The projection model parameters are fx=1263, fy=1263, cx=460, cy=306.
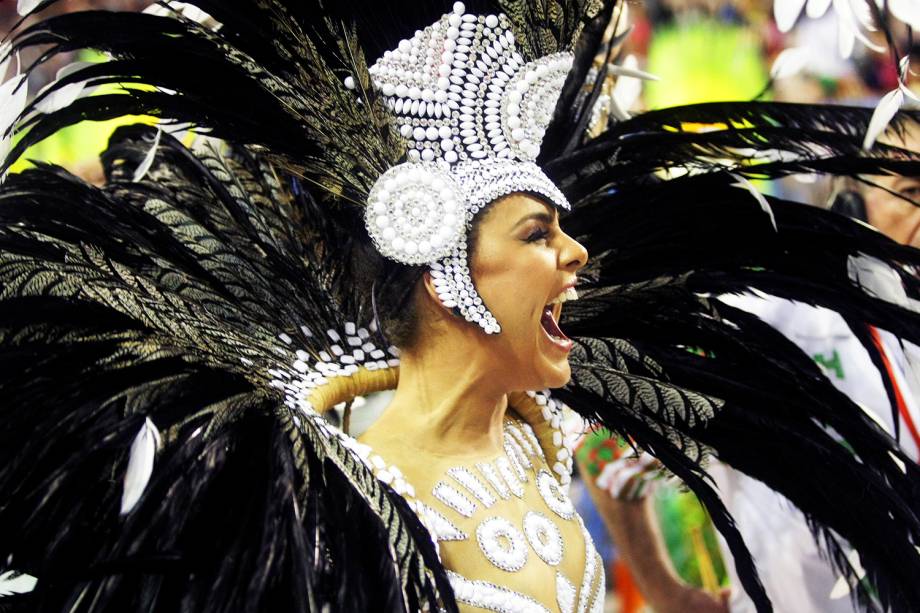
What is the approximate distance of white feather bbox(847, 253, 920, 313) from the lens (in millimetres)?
1793

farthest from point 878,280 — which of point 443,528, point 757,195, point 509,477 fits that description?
point 443,528

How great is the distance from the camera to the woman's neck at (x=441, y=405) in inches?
63.6

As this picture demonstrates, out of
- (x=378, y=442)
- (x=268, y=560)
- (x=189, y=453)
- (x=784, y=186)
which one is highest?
(x=784, y=186)

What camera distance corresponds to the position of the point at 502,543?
5.05 feet

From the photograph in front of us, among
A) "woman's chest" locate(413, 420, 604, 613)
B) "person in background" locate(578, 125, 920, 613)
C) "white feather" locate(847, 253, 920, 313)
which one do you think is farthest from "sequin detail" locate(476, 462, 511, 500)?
"person in background" locate(578, 125, 920, 613)

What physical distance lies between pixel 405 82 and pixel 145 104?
33cm

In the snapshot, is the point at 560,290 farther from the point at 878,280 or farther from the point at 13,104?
the point at 13,104

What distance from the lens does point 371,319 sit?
170 cm

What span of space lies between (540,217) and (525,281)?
92 millimetres

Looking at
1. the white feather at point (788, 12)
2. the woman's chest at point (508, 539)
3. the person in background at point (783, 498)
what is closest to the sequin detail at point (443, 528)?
the woman's chest at point (508, 539)

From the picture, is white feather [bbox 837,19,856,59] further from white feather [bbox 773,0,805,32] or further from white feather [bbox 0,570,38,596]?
white feather [bbox 0,570,38,596]

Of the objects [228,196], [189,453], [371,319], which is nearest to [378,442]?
[371,319]

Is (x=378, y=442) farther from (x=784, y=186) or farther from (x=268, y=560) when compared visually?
(x=784, y=186)

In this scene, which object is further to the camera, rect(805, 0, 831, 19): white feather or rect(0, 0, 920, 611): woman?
rect(805, 0, 831, 19): white feather
